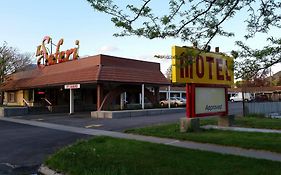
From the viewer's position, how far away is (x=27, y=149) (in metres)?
12.7

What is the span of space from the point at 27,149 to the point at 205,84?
26.5ft

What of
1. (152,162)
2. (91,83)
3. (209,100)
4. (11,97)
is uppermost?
(91,83)

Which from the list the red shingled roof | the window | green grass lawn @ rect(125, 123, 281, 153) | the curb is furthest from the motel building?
the curb

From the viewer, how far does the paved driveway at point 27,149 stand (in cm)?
968

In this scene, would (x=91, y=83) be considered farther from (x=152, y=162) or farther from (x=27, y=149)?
(x=152, y=162)

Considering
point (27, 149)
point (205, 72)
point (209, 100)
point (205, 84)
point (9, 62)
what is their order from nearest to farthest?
point (27, 149) → point (205, 72) → point (205, 84) → point (209, 100) → point (9, 62)

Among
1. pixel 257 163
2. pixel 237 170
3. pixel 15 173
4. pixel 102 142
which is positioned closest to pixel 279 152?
pixel 257 163

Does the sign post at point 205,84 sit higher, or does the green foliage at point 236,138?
the sign post at point 205,84

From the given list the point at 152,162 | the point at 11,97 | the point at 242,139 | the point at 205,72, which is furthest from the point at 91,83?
the point at 11,97

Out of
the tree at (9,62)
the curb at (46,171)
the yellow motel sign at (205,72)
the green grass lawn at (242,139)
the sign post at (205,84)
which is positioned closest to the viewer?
the curb at (46,171)

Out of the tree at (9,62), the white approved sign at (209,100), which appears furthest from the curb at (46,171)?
the tree at (9,62)

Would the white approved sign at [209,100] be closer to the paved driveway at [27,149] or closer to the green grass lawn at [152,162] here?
the paved driveway at [27,149]

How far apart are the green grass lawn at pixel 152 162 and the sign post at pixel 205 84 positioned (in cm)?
442

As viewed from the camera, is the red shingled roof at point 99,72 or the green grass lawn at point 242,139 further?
the red shingled roof at point 99,72
